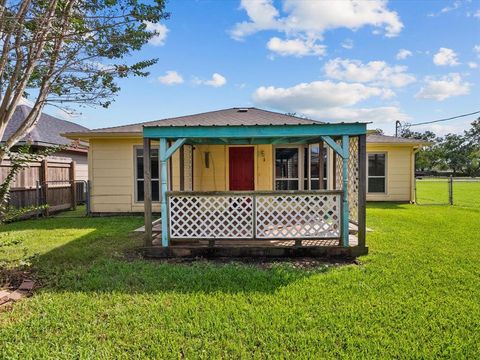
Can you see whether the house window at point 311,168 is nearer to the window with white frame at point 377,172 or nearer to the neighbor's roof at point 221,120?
the neighbor's roof at point 221,120

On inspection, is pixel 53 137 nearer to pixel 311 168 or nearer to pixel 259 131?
pixel 311 168

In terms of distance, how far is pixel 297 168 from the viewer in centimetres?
979

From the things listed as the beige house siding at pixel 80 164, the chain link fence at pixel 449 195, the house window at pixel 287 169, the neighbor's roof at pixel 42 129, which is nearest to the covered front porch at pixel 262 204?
the house window at pixel 287 169

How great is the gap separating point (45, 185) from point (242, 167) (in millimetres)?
6723

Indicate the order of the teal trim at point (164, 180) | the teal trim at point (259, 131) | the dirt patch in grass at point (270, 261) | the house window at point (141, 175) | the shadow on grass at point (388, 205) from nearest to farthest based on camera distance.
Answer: the dirt patch in grass at point (270, 261) < the teal trim at point (259, 131) < the teal trim at point (164, 180) < the house window at point (141, 175) < the shadow on grass at point (388, 205)

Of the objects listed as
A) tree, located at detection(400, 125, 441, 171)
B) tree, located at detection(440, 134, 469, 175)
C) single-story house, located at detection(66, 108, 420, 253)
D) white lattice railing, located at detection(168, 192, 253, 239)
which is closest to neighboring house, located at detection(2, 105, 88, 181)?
single-story house, located at detection(66, 108, 420, 253)

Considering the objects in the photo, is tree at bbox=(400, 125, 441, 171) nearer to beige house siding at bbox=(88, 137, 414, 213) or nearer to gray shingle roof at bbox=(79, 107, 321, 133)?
gray shingle roof at bbox=(79, 107, 321, 133)

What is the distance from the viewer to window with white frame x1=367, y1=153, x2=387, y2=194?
1289cm

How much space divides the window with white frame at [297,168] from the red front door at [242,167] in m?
0.87

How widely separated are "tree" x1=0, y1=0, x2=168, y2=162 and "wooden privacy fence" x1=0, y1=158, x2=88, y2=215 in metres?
5.19

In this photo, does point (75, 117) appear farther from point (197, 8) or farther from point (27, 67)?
point (197, 8)

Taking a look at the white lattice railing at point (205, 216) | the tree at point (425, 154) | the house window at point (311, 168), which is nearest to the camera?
the white lattice railing at point (205, 216)

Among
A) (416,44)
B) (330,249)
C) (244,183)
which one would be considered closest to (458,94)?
(416,44)

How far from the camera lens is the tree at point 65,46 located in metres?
4.08
